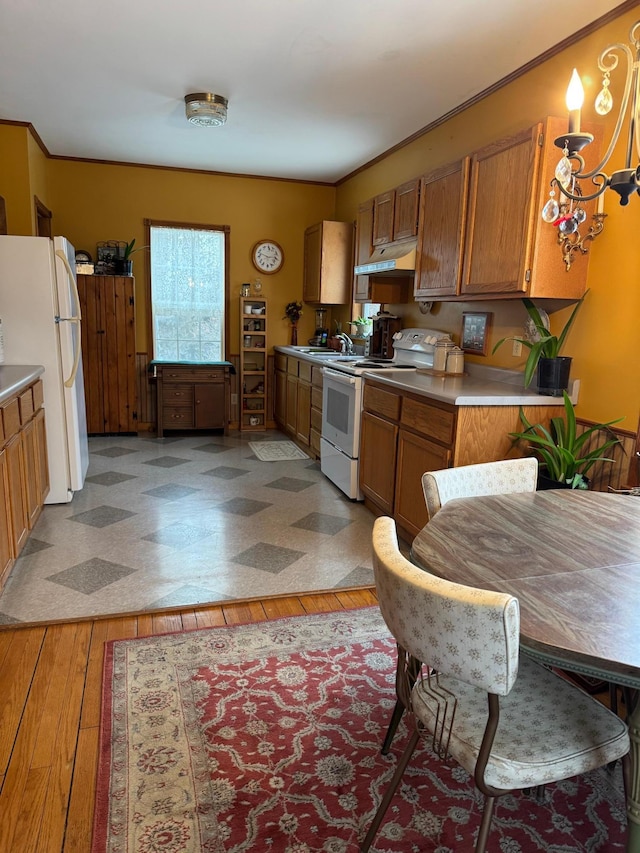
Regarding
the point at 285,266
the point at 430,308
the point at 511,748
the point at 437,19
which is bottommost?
the point at 511,748

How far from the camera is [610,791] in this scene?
164 cm

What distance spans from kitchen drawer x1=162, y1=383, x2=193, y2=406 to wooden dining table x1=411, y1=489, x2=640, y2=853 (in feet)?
14.6

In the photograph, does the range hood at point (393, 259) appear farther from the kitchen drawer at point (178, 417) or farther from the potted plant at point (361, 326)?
the kitchen drawer at point (178, 417)

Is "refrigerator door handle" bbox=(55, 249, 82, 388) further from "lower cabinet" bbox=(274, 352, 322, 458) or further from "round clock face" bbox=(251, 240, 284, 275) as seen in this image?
"round clock face" bbox=(251, 240, 284, 275)

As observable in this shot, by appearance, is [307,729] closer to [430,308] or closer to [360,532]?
[360,532]

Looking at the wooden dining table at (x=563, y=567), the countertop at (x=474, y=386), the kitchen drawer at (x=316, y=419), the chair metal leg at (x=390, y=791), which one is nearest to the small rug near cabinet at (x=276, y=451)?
the kitchen drawer at (x=316, y=419)

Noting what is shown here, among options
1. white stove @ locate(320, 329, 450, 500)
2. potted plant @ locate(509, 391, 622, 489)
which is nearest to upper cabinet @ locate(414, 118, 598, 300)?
potted plant @ locate(509, 391, 622, 489)

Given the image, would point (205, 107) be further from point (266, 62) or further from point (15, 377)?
point (15, 377)

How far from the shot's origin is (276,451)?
5387 millimetres

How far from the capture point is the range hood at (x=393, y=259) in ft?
12.6

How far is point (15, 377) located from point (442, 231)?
8.21 feet

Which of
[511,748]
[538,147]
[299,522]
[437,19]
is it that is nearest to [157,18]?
[437,19]

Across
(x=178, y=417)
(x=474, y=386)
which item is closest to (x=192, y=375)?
(x=178, y=417)

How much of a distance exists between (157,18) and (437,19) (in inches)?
52.7
